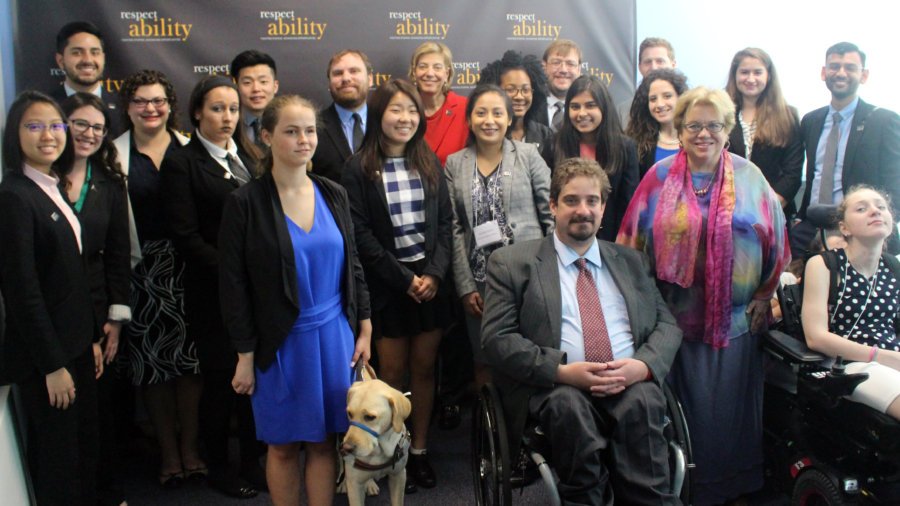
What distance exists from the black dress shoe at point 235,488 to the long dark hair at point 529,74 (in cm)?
216

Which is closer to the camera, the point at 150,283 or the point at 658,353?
the point at 658,353

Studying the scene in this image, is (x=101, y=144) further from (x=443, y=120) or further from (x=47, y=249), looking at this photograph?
(x=443, y=120)

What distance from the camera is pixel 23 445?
9.09 feet

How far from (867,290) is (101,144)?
117 inches

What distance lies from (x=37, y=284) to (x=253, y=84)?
1531 millimetres

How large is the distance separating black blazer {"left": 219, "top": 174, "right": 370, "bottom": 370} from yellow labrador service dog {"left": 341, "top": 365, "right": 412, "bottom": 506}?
325 mm

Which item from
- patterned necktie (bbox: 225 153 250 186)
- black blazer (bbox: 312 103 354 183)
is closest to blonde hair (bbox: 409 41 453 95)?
black blazer (bbox: 312 103 354 183)

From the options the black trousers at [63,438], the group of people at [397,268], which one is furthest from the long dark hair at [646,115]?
the black trousers at [63,438]

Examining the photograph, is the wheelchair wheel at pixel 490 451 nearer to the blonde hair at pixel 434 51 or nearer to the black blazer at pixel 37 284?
the black blazer at pixel 37 284

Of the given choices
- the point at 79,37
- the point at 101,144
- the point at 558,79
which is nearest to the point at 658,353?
the point at 558,79

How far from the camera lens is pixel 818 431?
8.51 feet

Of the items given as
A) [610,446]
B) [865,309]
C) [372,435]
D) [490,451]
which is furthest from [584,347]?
[865,309]

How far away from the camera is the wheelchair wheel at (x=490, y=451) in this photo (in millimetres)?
2283

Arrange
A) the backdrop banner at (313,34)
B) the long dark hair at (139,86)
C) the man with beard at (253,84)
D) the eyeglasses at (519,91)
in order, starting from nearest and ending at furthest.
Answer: the long dark hair at (139,86), the man with beard at (253,84), the eyeglasses at (519,91), the backdrop banner at (313,34)
